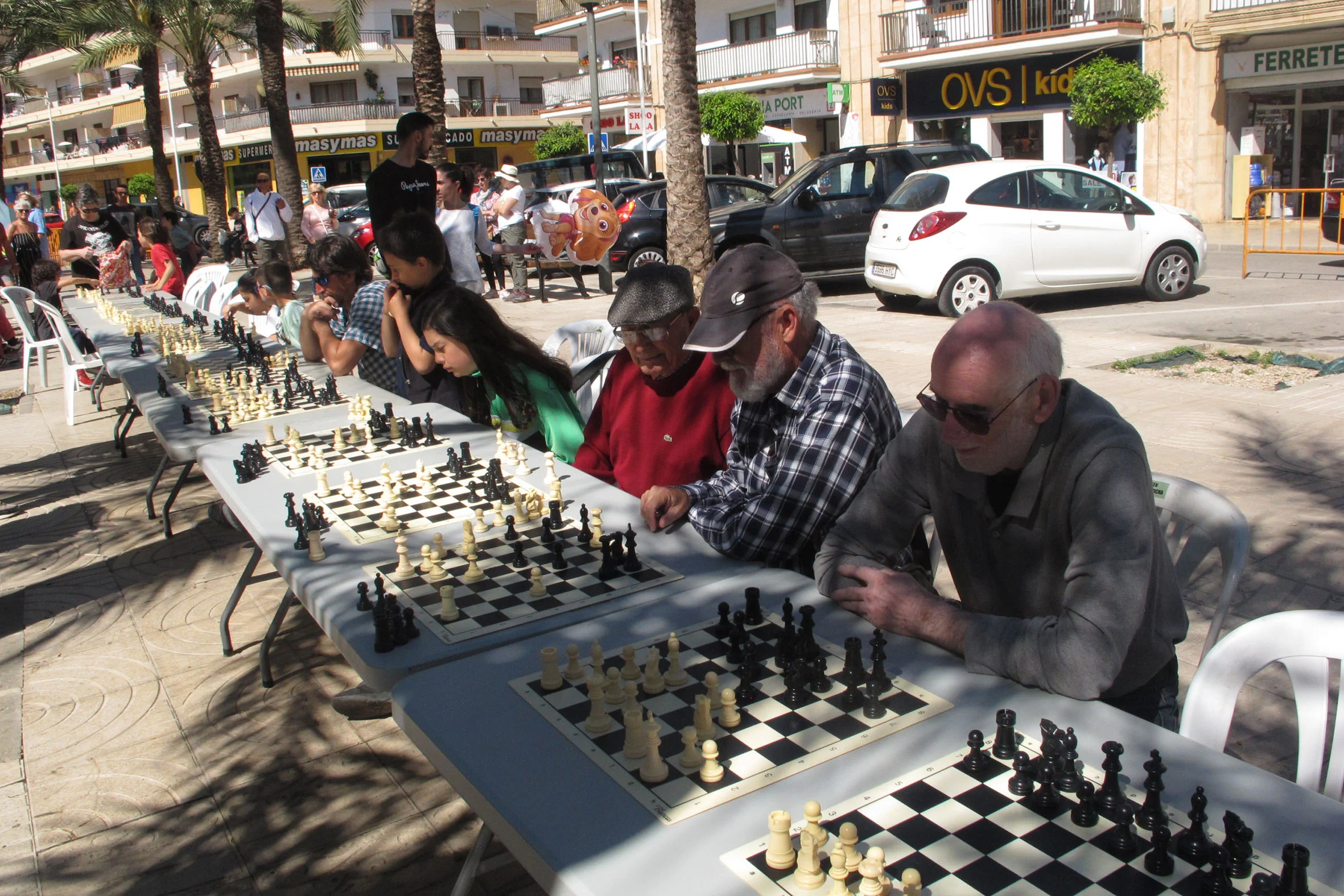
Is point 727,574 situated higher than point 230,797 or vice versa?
point 727,574

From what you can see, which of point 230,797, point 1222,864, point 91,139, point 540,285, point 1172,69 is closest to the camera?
point 1222,864

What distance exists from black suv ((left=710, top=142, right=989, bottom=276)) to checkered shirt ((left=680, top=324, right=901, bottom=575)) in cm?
1055

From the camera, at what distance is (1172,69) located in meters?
22.2

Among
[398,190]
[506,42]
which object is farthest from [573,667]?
[506,42]

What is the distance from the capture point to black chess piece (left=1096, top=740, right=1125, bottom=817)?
157 centimetres

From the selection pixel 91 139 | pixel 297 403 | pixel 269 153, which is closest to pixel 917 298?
pixel 297 403

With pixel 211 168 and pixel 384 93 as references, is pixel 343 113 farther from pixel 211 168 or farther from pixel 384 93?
pixel 211 168

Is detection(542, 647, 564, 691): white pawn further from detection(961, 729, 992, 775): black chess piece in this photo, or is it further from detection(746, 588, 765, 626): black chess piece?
detection(961, 729, 992, 775): black chess piece

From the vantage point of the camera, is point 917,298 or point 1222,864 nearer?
point 1222,864

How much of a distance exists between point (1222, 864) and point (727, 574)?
141 cm

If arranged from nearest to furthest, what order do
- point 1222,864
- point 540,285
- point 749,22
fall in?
point 1222,864
point 540,285
point 749,22

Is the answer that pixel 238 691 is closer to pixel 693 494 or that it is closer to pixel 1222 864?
pixel 693 494

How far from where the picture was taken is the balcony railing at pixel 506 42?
46.5m

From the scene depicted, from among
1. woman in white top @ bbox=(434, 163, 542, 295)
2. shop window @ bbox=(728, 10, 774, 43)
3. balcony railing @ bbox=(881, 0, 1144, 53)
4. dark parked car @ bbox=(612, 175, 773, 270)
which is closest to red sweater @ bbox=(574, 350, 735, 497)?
woman in white top @ bbox=(434, 163, 542, 295)
